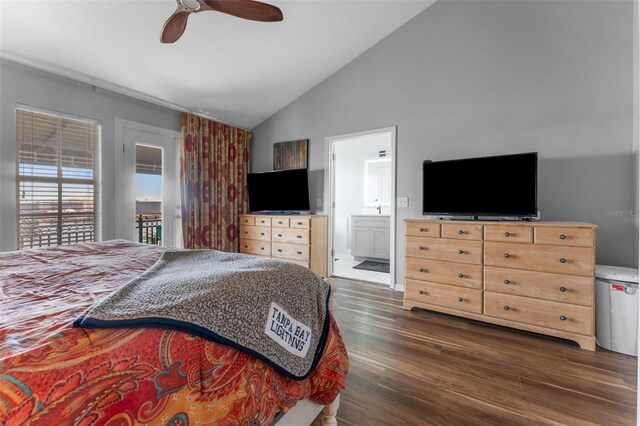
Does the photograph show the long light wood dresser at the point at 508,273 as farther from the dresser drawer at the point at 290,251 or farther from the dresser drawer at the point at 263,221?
the dresser drawer at the point at 263,221

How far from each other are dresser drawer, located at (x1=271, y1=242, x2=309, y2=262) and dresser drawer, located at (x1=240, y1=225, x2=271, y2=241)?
0.21 metres

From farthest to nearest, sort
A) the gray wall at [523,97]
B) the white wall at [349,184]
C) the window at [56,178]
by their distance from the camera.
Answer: the white wall at [349,184]
the window at [56,178]
the gray wall at [523,97]

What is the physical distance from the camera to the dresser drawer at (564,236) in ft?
6.59

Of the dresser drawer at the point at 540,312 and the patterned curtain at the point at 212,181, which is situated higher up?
the patterned curtain at the point at 212,181

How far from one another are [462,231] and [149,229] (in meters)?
3.75

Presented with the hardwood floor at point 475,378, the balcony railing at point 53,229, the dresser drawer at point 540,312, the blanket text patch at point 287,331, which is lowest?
the hardwood floor at point 475,378

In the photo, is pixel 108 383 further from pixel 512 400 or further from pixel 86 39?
pixel 86 39

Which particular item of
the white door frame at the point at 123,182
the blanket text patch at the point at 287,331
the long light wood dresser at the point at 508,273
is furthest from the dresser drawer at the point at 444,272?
the white door frame at the point at 123,182

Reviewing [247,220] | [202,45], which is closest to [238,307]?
[202,45]

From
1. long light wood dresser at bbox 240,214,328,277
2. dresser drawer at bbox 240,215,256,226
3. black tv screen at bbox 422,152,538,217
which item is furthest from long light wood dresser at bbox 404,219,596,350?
dresser drawer at bbox 240,215,256,226

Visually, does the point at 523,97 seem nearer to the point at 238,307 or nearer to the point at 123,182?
the point at 238,307

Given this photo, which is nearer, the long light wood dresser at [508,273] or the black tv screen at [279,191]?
the long light wood dresser at [508,273]

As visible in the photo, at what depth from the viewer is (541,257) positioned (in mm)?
2164

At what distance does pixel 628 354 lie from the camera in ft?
6.36
